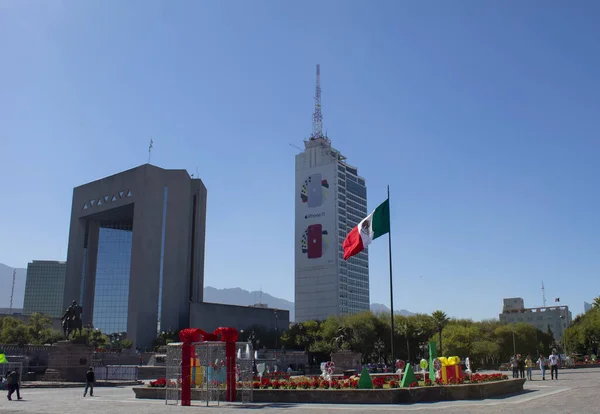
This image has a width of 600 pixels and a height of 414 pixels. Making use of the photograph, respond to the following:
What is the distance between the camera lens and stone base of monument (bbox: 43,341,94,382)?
4088 centimetres

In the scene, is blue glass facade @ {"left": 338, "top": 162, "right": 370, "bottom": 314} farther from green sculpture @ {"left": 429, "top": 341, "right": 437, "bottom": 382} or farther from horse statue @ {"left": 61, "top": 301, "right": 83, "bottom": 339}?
green sculpture @ {"left": 429, "top": 341, "right": 437, "bottom": 382}

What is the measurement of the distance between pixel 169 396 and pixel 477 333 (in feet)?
222

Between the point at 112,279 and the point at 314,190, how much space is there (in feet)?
287

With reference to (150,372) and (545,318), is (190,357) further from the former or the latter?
(545,318)

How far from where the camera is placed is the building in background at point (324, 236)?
183 metres

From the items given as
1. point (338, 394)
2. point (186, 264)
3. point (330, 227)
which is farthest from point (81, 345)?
point (330, 227)

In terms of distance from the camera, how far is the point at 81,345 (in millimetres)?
42188

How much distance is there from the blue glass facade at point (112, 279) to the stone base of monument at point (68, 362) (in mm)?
73017

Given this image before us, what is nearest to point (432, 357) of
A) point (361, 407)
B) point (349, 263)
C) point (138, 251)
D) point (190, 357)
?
point (361, 407)

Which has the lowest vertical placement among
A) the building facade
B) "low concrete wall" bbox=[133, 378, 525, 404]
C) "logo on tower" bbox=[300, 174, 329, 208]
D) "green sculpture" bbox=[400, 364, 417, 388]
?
"low concrete wall" bbox=[133, 378, 525, 404]

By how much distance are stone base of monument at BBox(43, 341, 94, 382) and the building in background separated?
141970 millimetres

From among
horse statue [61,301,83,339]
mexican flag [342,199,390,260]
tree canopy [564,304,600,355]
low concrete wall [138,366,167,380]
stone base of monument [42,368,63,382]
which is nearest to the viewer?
mexican flag [342,199,390,260]

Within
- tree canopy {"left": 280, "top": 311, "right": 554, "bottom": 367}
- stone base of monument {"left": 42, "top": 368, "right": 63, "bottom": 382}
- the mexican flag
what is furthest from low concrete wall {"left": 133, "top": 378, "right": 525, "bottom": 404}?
tree canopy {"left": 280, "top": 311, "right": 554, "bottom": 367}

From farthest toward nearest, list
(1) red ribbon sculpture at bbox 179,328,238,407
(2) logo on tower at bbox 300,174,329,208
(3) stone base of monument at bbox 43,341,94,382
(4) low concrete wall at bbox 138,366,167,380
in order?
(2) logo on tower at bbox 300,174,329,208 < (4) low concrete wall at bbox 138,366,167,380 < (3) stone base of monument at bbox 43,341,94,382 < (1) red ribbon sculpture at bbox 179,328,238,407
